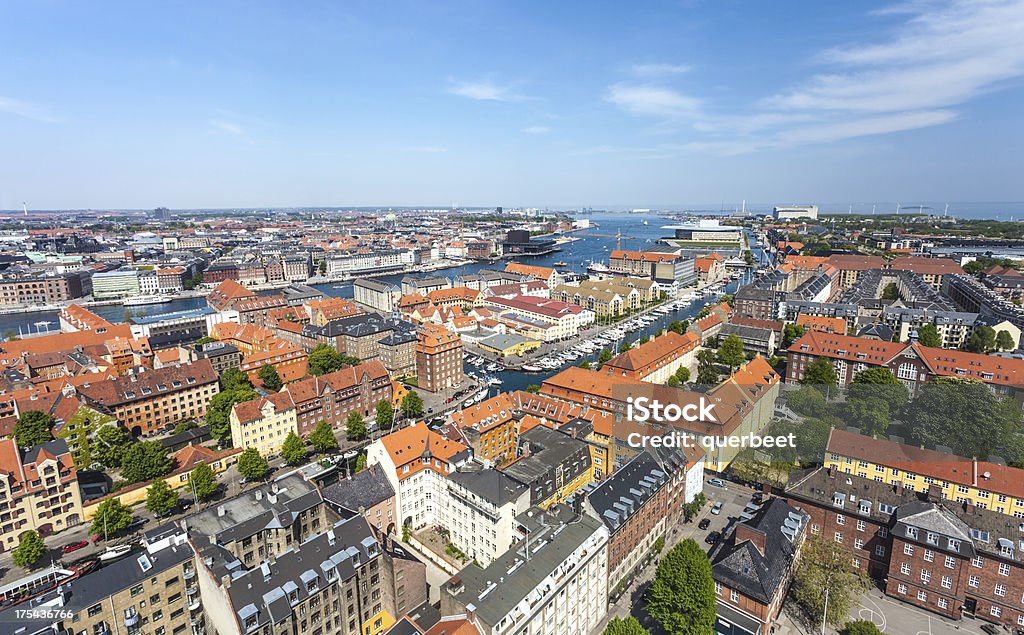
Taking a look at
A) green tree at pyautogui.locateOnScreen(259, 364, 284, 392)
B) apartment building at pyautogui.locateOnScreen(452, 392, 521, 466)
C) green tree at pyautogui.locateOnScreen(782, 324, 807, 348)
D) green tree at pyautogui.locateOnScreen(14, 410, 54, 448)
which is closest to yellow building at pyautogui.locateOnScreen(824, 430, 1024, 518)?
apartment building at pyautogui.locateOnScreen(452, 392, 521, 466)

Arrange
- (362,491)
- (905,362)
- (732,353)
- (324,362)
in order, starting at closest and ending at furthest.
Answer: (362,491) < (905,362) < (324,362) < (732,353)

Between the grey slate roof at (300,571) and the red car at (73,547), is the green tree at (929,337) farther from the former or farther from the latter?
the red car at (73,547)

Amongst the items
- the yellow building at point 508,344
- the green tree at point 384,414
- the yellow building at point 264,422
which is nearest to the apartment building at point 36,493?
the yellow building at point 264,422

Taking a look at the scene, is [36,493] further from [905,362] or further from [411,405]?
[905,362]

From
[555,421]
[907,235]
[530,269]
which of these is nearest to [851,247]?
[907,235]

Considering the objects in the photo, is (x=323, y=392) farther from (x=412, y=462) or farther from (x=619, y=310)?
(x=619, y=310)

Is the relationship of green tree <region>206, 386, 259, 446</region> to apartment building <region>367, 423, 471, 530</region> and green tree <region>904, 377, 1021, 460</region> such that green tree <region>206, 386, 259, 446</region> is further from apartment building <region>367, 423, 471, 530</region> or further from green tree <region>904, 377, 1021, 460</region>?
green tree <region>904, 377, 1021, 460</region>

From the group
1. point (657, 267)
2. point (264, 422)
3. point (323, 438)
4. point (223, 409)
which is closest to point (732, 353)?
point (323, 438)
